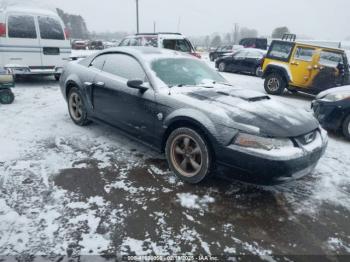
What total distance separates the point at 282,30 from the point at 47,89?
7298 centimetres

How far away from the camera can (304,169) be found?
3.08 metres

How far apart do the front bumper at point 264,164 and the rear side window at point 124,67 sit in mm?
1656

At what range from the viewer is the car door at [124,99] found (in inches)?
148

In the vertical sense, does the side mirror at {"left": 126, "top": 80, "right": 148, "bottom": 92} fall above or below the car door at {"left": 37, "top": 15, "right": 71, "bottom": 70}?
below

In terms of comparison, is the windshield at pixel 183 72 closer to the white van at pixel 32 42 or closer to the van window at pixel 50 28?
the white van at pixel 32 42


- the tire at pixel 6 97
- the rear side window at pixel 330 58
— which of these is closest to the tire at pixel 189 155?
the tire at pixel 6 97

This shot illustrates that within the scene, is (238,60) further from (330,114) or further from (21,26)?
(21,26)

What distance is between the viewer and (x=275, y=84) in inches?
375

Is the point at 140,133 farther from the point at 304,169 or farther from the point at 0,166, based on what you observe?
the point at 304,169

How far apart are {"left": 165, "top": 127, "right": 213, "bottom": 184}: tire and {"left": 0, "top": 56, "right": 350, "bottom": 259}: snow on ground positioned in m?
0.15

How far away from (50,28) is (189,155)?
7367 millimetres

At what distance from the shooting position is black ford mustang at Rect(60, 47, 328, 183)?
2.95m

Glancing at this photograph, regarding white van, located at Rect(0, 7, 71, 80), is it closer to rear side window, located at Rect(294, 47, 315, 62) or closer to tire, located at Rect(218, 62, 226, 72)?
rear side window, located at Rect(294, 47, 315, 62)

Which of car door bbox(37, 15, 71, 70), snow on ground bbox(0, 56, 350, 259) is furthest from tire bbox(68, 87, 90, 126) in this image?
car door bbox(37, 15, 71, 70)
